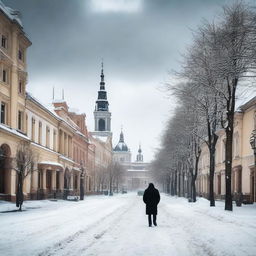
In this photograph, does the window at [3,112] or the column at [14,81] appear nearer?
the window at [3,112]

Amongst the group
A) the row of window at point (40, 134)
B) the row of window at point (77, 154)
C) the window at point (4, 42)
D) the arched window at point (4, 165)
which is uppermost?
the window at point (4, 42)

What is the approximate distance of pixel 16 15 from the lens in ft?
122

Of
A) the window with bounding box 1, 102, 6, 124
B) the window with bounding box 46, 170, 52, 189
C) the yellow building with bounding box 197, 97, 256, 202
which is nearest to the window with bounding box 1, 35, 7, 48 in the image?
the window with bounding box 1, 102, 6, 124

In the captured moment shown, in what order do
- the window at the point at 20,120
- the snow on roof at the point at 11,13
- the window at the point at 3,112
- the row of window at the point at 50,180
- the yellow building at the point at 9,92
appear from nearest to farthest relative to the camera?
the yellow building at the point at 9,92, the snow on roof at the point at 11,13, the window at the point at 3,112, the window at the point at 20,120, the row of window at the point at 50,180

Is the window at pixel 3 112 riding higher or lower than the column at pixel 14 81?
lower

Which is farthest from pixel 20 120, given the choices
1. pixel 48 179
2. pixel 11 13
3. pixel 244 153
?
pixel 244 153

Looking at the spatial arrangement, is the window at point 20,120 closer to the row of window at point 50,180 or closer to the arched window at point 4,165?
the arched window at point 4,165

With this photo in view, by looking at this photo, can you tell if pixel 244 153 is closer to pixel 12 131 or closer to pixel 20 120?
pixel 20 120

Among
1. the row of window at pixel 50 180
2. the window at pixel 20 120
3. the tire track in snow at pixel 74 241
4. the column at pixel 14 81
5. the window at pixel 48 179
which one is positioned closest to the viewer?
the tire track in snow at pixel 74 241

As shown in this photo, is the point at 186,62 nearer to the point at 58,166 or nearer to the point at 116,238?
the point at 116,238

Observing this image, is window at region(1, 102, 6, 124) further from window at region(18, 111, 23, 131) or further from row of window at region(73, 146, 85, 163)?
row of window at region(73, 146, 85, 163)

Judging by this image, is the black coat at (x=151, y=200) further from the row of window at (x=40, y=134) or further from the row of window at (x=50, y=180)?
the row of window at (x=50, y=180)

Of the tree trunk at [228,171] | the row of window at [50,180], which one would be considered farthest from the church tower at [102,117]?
the tree trunk at [228,171]

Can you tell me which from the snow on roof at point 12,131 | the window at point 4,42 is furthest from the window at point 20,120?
the window at point 4,42
